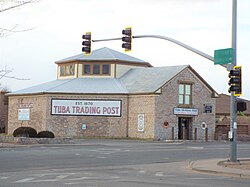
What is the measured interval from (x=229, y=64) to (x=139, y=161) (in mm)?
6698

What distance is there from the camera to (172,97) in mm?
54062

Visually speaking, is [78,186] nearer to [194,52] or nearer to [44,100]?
[194,52]

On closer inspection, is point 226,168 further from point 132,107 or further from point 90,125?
point 90,125

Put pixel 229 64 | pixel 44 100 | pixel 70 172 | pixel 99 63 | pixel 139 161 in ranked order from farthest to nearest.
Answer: pixel 99 63, pixel 44 100, pixel 139 161, pixel 229 64, pixel 70 172

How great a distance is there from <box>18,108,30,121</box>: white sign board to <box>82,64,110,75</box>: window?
25.3 ft

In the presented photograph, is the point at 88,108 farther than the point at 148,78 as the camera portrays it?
No

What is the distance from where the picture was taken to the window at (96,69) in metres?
60.4

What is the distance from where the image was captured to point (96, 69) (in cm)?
6053

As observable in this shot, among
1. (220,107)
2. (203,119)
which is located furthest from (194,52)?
(220,107)

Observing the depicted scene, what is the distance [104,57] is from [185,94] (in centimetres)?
1098

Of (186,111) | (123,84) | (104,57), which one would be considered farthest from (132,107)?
(104,57)

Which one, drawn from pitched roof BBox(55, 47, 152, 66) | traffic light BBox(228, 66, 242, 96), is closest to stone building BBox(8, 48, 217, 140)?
pitched roof BBox(55, 47, 152, 66)

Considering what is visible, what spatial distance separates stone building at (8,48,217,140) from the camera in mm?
53344

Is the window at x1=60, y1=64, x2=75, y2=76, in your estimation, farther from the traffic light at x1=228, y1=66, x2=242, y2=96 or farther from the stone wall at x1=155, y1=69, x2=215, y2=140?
the traffic light at x1=228, y1=66, x2=242, y2=96
